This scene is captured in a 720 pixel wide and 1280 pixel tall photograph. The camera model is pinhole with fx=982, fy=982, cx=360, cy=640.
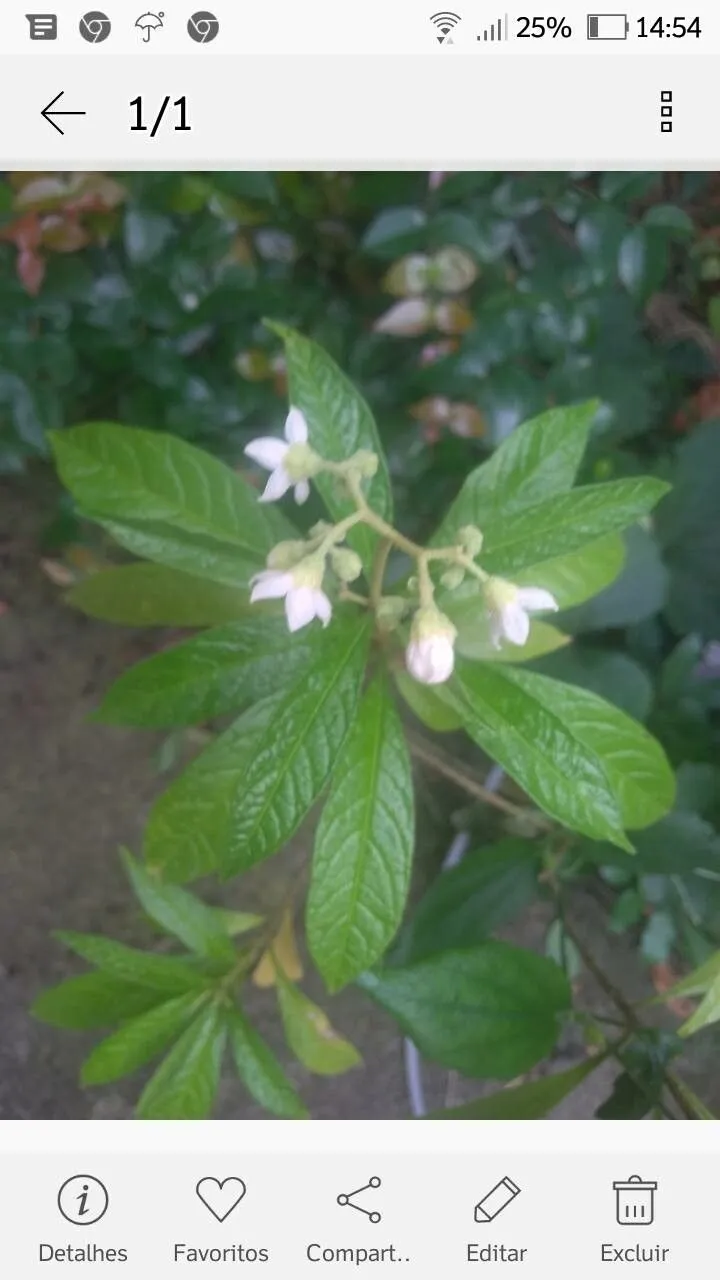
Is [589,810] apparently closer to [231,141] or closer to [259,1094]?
[259,1094]

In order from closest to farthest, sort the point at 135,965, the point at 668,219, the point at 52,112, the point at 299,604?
the point at 299,604, the point at 52,112, the point at 135,965, the point at 668,219

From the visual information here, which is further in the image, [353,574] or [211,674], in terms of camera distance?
[211,674]

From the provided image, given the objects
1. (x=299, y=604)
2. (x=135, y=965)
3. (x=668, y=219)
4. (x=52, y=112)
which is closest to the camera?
(x=299, y=604)

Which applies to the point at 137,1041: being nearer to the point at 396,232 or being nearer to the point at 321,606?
the point at 321,606

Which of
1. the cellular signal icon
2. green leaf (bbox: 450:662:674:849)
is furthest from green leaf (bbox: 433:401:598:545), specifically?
the cellular signal icon
